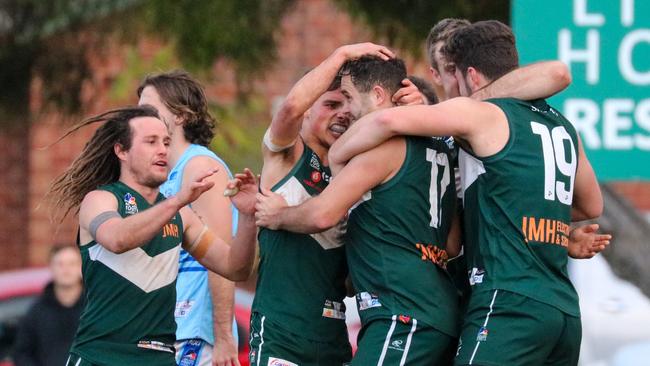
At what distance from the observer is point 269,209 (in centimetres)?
576

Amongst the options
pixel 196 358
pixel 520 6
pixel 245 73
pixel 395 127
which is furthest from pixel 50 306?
pixel 395 127

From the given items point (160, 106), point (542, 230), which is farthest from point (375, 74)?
point (160, 106)

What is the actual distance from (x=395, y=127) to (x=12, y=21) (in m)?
5.26

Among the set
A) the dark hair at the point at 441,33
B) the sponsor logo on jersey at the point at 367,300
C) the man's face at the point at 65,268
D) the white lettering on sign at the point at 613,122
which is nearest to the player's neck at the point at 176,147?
the dark hair at the point at 441,33

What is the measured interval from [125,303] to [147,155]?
65 cm

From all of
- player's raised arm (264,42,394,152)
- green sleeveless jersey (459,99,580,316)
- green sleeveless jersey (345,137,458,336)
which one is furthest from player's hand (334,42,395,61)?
green sleeveless jersey (459,99,580,316)

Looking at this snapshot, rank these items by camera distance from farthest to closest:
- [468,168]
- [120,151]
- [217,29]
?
[217,29]
[120,151]
[468,168]

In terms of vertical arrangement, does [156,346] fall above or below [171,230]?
below

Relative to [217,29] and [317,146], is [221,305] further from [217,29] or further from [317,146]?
[217,29]

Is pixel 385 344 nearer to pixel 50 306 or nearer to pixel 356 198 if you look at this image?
pixel 356 198

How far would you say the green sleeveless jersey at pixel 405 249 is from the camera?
554cm

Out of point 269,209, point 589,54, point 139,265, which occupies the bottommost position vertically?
point 139,265

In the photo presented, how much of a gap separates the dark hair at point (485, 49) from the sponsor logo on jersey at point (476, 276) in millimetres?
800

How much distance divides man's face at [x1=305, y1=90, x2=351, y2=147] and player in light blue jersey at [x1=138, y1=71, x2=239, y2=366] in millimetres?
702
